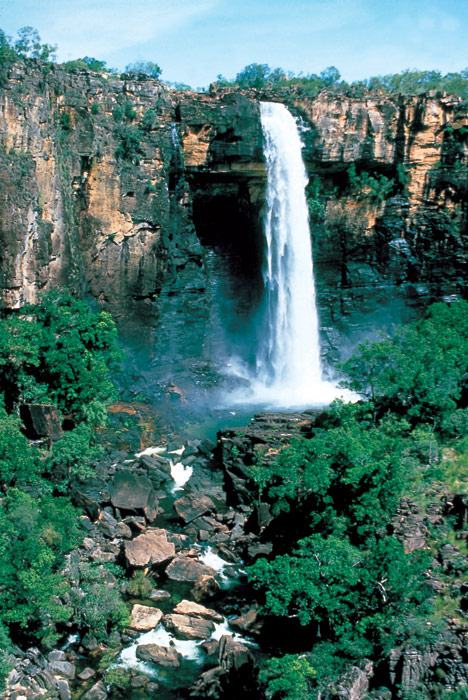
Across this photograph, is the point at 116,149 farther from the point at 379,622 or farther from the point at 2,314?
the point at 379,622

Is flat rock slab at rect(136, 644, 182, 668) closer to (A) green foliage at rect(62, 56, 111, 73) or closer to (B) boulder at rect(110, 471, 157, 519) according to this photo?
(B) boulder at rect(110, 471, 157, 519)

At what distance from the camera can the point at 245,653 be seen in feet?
56.0

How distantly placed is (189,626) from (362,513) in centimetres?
574

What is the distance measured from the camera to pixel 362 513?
19109mm

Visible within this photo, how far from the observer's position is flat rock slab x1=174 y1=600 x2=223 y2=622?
19.5m

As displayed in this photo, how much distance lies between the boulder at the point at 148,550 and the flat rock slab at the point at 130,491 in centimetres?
183

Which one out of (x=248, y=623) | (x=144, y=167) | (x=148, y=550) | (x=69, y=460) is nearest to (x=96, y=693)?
(x=248, y=623)

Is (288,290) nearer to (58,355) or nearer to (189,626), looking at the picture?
(58,355)

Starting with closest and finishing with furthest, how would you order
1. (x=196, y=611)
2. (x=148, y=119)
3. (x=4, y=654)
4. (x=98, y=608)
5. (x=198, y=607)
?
(x=4, y=654)
(x=98, y=608)
(x=196, y=611)
(x=198, y=607)
(x=148, y=119)

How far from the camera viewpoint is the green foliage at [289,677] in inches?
571

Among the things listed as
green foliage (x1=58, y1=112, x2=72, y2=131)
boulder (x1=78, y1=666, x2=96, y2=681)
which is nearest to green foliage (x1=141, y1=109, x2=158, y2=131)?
green foliage (x1=58, y1=112, x2=72, y2=131)

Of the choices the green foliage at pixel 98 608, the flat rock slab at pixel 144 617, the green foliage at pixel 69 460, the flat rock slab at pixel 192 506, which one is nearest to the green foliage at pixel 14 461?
the green foliage at pixel 69 460

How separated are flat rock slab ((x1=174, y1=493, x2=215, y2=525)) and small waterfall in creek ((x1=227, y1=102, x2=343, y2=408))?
12674 mm

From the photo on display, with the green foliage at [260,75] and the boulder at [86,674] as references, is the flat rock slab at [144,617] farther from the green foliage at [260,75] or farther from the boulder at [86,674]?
the green foliage at [260,75]
